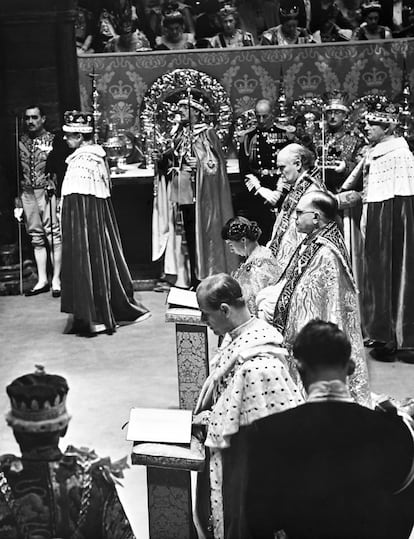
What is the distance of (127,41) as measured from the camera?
1121 centimetres

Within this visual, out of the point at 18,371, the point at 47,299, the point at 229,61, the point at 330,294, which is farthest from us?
the point at 229,61

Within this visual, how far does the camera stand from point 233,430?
13.8 ft

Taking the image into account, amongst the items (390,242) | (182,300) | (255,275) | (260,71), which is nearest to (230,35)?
(260,71)

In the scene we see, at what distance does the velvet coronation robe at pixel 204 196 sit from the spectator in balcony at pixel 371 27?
2232 mm

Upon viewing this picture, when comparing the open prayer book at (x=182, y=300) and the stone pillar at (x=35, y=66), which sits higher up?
the stone pillar at (x=35, y=66)

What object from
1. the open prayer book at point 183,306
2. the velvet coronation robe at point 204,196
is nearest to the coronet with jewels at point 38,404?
the open prayer book at point 183,306

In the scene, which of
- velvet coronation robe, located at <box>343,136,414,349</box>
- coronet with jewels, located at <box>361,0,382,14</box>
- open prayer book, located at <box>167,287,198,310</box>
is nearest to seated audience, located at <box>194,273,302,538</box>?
open prayer book, located at <box>167,287,198,310</box>

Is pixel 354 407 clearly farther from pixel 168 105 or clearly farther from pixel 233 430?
pixel 168 105

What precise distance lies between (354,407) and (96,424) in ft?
12.4

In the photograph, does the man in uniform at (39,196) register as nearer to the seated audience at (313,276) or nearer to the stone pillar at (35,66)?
the stone pillar at (35,66)

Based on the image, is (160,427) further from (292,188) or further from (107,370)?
(107,370)

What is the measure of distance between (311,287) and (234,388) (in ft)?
5.47

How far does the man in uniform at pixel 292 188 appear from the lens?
6.80 m

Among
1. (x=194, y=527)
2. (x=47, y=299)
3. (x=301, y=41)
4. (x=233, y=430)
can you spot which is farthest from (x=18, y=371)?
(x=301, y=41)
